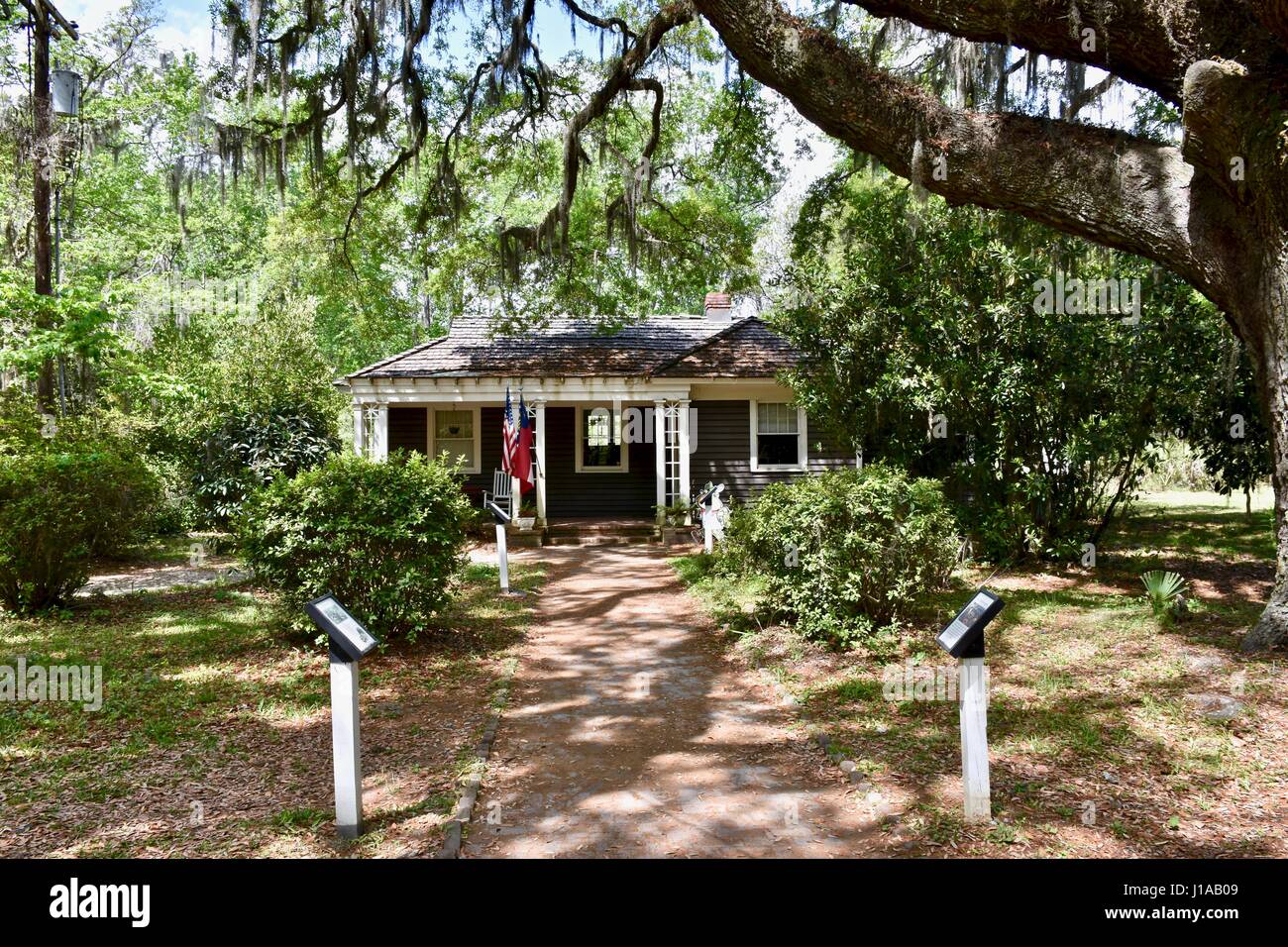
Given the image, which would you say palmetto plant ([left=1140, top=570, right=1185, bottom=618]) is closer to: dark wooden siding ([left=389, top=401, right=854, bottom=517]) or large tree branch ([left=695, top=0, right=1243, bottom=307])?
large tree branch ([left=695, top=0, right=1243, bottom=307])

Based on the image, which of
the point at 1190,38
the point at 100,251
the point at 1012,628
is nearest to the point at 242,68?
the point at 1190,38

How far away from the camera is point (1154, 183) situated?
696 cm

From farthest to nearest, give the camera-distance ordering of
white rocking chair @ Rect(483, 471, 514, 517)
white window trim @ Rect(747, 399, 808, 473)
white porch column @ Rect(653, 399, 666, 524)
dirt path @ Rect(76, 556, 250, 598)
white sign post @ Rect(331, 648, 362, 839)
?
white window trim @ Rect(747, 399, 808, 473)
white rocking chair @ Rect(483, 471, 514, 517)
white porch column @ Rect(653, 399, 666, 524)
dirt path @ Rect(76, 556, 250, 598)
white sign post @ Rect(331, 648, 362, 839)

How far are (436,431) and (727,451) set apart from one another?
6988 millimetres

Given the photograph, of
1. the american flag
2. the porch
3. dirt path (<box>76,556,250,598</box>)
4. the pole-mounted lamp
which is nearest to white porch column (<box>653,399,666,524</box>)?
the porch

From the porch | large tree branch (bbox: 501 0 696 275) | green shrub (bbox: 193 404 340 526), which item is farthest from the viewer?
the porch

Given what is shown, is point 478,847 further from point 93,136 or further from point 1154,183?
point 93,136

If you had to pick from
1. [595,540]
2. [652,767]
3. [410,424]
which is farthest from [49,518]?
[410,424]

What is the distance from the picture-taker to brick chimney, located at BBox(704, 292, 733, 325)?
21672 mm

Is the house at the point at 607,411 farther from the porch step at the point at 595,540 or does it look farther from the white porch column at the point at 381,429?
the porch step at the point at 595,540

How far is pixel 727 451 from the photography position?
1872 centimetres

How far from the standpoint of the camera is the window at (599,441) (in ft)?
63.2

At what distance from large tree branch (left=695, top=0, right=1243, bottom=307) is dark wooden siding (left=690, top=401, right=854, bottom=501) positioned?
10870 mm

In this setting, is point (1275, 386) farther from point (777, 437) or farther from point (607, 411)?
point (607, 411)
